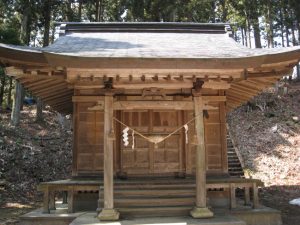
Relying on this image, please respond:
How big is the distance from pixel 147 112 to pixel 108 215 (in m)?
3.05

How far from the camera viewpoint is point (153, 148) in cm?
908

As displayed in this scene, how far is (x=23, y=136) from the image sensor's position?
61.4ft

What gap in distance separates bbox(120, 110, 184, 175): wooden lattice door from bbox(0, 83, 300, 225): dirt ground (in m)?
3.31

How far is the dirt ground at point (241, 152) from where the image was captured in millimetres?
12430

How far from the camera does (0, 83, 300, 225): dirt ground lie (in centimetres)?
1243

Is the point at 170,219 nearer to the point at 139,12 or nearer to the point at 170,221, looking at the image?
the point at 170,221

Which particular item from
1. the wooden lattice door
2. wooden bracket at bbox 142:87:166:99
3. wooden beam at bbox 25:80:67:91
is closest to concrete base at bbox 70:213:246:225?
the wooden lattice door

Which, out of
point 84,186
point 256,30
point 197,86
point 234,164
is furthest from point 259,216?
point 256,30

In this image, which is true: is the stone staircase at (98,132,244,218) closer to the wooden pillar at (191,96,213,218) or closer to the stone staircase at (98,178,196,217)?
the stone staircase at (98,178,196,217)

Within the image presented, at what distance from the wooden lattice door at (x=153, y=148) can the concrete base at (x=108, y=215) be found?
1.97 m

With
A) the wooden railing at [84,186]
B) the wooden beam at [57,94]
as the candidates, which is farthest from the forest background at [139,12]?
the wooden railing at [84,186]

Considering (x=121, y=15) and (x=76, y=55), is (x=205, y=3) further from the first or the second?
(x=76, y=55)

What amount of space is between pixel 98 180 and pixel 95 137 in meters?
1.12

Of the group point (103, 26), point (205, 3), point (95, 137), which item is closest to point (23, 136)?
point (103, 26)
